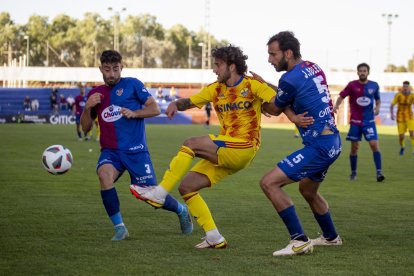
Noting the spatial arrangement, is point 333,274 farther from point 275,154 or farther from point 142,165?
point 275,154

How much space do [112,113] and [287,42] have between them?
2.31m

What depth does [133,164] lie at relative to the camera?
9.02m

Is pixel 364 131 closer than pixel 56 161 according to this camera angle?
No

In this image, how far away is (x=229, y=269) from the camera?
7.15m

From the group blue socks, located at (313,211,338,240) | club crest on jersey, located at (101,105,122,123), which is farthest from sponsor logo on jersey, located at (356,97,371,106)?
club crest on jersey, located at (101,105,122,123)

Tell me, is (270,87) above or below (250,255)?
above

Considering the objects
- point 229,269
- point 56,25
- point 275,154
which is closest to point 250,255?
point 229,269

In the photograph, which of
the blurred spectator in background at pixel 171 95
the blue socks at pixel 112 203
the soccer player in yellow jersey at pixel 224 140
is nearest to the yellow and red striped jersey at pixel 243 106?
the soccer player in yellow jersey at pixel 224 140

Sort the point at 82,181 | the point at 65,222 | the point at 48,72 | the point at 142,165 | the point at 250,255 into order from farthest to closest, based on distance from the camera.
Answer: the point at 48,72 → the point at 82,181 → the point at 65,222 → the point at 142,165 → the point at 250,255

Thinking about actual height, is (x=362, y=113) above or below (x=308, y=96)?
below

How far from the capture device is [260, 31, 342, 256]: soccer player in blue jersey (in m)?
7.88

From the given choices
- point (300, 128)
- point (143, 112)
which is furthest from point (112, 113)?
point (300, 128)

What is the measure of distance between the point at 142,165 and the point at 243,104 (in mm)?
1485

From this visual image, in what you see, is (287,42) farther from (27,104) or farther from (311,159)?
(27,104)
